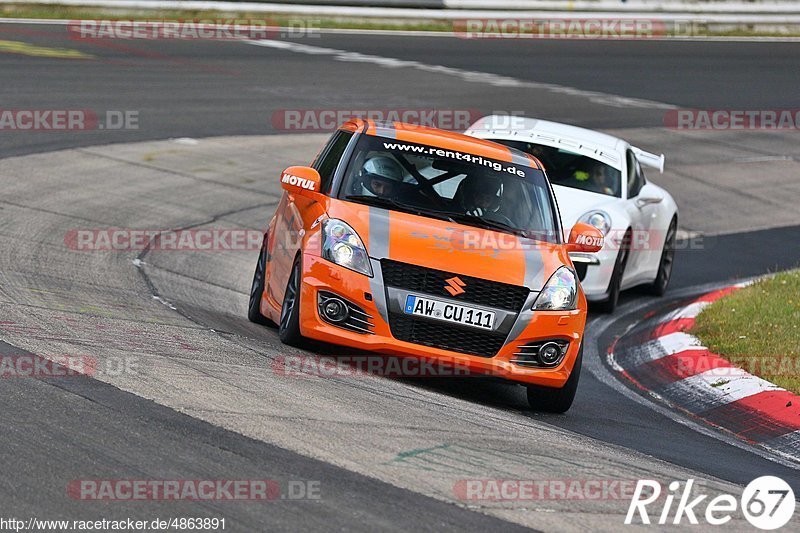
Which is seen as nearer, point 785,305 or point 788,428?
point 788,428

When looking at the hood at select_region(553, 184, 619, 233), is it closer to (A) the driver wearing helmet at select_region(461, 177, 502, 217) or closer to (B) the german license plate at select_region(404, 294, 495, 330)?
(A) the driver wearing helmet at select_region(461, 177, 502, 217)

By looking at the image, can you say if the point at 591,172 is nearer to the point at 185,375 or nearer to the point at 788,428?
the point at 788,428

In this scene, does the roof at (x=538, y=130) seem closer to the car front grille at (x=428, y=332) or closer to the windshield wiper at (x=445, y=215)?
the windshield wiper at (x=445, y=215)

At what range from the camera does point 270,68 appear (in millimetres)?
22734

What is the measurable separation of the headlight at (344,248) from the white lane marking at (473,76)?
15.8 m

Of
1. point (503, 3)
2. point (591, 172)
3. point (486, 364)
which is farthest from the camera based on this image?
point (503, 3)

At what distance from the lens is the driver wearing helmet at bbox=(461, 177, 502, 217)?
28.7ft

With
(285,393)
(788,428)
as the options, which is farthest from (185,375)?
(788,428)

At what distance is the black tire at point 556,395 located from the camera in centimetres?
816

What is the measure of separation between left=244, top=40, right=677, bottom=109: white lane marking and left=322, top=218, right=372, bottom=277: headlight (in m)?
15.8

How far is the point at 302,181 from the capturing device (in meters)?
8.70

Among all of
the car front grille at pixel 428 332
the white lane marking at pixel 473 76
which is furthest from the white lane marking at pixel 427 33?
the car front grille at pixel 428 332

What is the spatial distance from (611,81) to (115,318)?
1874cm

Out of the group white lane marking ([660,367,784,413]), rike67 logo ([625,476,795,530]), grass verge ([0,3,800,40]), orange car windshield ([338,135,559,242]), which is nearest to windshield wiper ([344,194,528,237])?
orange car windshield ([338,135,559,242])
